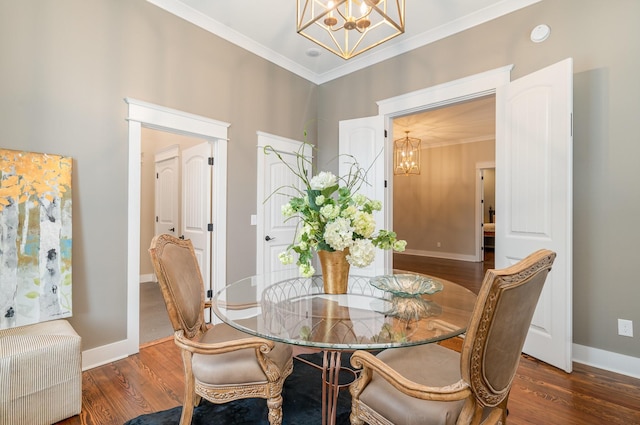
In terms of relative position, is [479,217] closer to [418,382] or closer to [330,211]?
[330,211]

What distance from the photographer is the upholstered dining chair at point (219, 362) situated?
134 centimetres

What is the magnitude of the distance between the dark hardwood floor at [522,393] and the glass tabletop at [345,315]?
2.62 ft

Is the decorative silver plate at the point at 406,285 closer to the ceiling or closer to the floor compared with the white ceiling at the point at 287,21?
closer to the floor

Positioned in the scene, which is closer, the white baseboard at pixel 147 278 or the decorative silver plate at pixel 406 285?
the decorative silver plate at pixel 406 285

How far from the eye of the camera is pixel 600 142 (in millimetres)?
2299

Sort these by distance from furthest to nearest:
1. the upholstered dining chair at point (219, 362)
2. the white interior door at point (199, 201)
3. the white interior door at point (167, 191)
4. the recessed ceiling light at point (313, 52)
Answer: the white interior door at point (167, 191)
the recessed ceiling light at point (313, 52)
the white interior door at point (199, 201)
the upholstered dining chair at point (219, 362)

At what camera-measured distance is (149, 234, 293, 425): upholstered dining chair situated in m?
1.34

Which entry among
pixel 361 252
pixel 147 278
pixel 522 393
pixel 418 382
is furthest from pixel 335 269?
pixel 147 278

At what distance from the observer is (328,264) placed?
62.7 inches

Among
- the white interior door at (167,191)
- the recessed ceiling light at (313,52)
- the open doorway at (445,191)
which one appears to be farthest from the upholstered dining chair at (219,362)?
the open doorway at (445,191)

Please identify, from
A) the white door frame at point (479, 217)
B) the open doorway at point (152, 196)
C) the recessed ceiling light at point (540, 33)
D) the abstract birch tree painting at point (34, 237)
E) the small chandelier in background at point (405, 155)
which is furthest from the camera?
the white door frame at point (479, 217)

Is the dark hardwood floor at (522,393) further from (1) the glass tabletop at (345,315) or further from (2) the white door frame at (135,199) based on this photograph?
(1) the glass tabletop at (345,315)

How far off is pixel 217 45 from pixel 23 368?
2979 millimetres

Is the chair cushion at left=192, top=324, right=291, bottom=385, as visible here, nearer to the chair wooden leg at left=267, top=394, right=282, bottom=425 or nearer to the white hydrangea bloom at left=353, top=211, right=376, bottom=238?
the chair wooden leg at left=267, top=394, right=282, bottom=425
